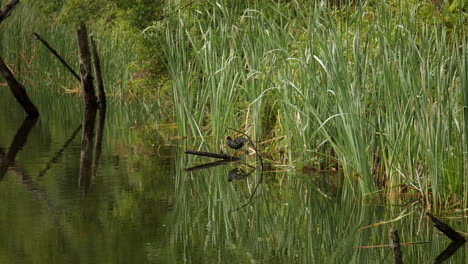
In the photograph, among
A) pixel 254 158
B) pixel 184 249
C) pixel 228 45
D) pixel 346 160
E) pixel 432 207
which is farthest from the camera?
pixel 228 45

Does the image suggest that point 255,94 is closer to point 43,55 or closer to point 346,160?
point 346,160

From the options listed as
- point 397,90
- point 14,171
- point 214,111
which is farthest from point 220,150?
point 397,90

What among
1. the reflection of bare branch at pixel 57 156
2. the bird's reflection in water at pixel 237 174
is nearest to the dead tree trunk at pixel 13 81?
the reflection of bare branch at pixel 57 156

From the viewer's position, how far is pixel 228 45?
9.77 m

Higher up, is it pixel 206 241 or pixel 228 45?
pixel 228 45

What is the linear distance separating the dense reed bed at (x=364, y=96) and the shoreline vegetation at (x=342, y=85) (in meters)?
0.01

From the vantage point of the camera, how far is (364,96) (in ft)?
22.5

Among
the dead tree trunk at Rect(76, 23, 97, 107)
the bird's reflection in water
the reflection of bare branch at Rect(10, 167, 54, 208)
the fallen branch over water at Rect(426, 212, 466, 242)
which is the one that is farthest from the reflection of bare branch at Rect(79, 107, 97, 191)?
the fallen branch over water at Rect(426, 212, 466, 242)

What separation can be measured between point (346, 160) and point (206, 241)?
2.06 m

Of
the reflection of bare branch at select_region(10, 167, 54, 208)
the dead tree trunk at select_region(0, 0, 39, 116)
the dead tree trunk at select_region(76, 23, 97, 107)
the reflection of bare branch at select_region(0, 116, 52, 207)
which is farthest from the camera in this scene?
the dead tree trunk at select_region(76, 23, 97, 107)

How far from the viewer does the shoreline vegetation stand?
609 centimetres

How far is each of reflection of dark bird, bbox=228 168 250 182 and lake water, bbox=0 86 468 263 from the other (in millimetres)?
66

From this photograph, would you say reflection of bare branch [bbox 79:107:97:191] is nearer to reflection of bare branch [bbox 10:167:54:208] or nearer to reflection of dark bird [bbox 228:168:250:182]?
reflection of bare branch [bbox 10:167:54:208]

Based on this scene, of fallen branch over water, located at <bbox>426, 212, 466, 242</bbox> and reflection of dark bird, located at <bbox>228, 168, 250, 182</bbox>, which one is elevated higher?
reflection of dark bird, located at <bbox>228, 168, 250, 182</bbox>
